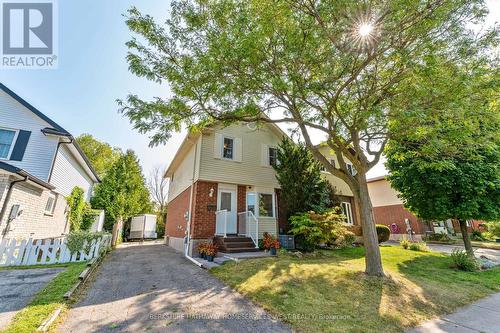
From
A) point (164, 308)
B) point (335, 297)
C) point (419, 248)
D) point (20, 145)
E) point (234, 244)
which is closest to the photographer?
point (164, 308)

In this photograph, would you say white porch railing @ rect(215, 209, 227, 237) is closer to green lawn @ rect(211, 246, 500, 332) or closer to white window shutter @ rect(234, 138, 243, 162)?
white window shutter @ rect(234, 138, 243, 162)

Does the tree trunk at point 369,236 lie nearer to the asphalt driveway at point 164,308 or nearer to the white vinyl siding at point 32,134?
the asphalt driveway at point 164,308

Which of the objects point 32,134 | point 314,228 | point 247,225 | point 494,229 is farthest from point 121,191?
point 494,229

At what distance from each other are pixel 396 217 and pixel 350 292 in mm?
20592

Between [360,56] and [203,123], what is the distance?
5990 millimetres

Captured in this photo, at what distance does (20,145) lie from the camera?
11062 mm

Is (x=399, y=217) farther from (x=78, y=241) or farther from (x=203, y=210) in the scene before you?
(x=78, y=241)

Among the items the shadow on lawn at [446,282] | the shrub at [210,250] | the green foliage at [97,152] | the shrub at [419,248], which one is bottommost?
the shadow on lawn at [446,282]

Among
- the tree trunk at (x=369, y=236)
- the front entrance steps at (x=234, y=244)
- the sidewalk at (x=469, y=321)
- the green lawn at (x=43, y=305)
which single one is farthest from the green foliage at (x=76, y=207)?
the sidewalk at (x=469, y=321)

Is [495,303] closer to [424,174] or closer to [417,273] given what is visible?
[417,273]

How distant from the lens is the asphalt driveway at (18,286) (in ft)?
13.5

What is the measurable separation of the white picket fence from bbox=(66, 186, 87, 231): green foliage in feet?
24.4

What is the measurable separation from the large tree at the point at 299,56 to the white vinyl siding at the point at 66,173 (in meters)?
8.56

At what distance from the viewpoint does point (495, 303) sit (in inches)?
227
